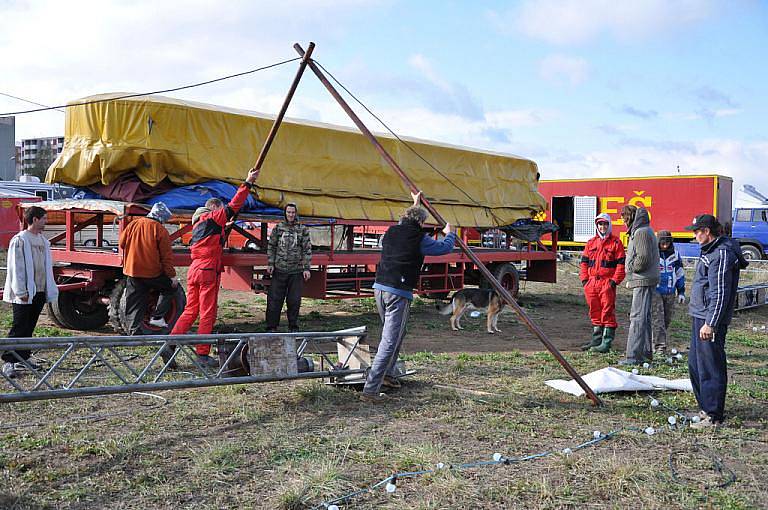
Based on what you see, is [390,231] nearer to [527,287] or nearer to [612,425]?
[612,425]

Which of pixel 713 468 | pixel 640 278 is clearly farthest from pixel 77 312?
pixel 713 468

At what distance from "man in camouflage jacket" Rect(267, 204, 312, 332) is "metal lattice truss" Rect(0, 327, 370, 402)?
7.93ft

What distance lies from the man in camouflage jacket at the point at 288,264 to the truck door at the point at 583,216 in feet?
67.8

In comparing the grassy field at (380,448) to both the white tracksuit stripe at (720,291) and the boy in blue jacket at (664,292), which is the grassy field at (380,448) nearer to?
the white tracksuit stripe at (720,291)

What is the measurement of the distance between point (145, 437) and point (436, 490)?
2.23 m

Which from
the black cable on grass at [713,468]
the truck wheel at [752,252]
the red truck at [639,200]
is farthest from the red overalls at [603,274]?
the truck wheel at [752,252]

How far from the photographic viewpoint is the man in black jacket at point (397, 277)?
670cm

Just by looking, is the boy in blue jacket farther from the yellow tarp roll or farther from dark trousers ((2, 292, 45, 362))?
dark trousers ((2, 292, 45, 362))

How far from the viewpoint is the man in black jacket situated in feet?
22.0

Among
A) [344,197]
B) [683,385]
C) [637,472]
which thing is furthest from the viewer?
[344,197]

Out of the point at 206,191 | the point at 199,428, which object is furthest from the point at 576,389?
the point at 206,191

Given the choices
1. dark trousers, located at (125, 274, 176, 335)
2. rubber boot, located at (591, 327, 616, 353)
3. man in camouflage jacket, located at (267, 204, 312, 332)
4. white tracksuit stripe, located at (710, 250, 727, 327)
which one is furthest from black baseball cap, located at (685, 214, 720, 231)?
man in camouflage jacket, located at (267, 204, 312, 332)

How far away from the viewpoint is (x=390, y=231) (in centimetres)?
681

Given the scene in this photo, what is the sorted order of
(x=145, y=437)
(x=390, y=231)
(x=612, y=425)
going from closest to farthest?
(x=145, y=437)
(x=612, y=425)
(x=390, y=231)
